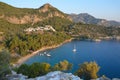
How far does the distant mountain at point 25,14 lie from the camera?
111 meters

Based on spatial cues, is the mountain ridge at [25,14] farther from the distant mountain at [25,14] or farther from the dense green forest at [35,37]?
the dense green forest at [35,37]

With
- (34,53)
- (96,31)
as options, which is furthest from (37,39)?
(96,31)

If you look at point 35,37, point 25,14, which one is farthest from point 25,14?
point 35,37

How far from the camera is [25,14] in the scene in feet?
406

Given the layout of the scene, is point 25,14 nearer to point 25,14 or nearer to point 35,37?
point 25,14

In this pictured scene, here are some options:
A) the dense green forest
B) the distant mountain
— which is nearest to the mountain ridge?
the distant mountain

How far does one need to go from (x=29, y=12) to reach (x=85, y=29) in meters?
29.6

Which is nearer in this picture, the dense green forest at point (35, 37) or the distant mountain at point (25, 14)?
the dense green forest at point (35, 37)

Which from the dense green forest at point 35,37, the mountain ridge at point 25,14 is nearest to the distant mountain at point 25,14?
the mountain ridge at point 25,14

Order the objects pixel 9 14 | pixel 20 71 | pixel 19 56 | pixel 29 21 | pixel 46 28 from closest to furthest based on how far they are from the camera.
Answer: pixel 20 71 < pixel 19 56 < pixel 46 28 < pixel 9 14 < pixel 29 21

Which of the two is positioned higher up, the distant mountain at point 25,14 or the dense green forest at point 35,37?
the distant mountain at point 25,14

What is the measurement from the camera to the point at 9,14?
367 ft

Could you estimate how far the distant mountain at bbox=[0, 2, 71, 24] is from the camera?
11131 cm

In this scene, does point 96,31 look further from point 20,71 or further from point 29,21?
point 20,71
